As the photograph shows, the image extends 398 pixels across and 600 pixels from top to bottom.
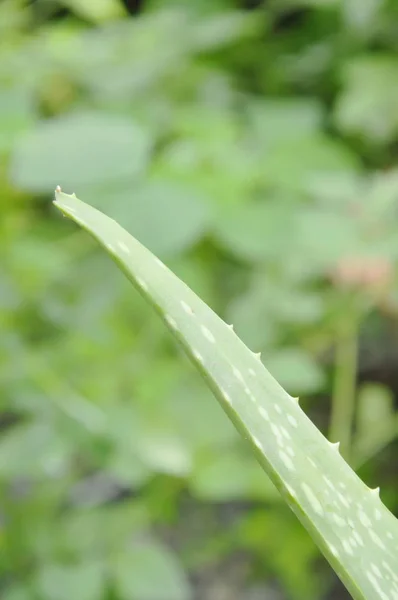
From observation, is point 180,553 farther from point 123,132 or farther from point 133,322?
point 123,132

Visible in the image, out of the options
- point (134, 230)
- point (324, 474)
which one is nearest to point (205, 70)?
point (134, 230)

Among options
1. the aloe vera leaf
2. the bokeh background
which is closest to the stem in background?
the bokeh background

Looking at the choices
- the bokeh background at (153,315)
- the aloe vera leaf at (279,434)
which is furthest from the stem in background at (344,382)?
the aloe vera leaf at (279,434)

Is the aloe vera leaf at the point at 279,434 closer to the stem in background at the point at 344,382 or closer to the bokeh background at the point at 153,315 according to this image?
the bokeh background at the point at 153,315

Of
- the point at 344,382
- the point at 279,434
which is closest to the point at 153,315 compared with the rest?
the point at 344,382

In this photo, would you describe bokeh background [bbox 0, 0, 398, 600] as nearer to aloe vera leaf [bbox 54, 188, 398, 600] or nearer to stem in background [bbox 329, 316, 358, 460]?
stem in background [bbox 329, 316, 358, 460]

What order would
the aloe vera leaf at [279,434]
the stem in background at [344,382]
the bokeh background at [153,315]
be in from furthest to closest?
1. the stem in background at [344,382]
2. the bokeh background at [153,315]
3. the aloe vera leaf at [279,434]

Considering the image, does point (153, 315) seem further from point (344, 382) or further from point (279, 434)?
point (279, 434)
